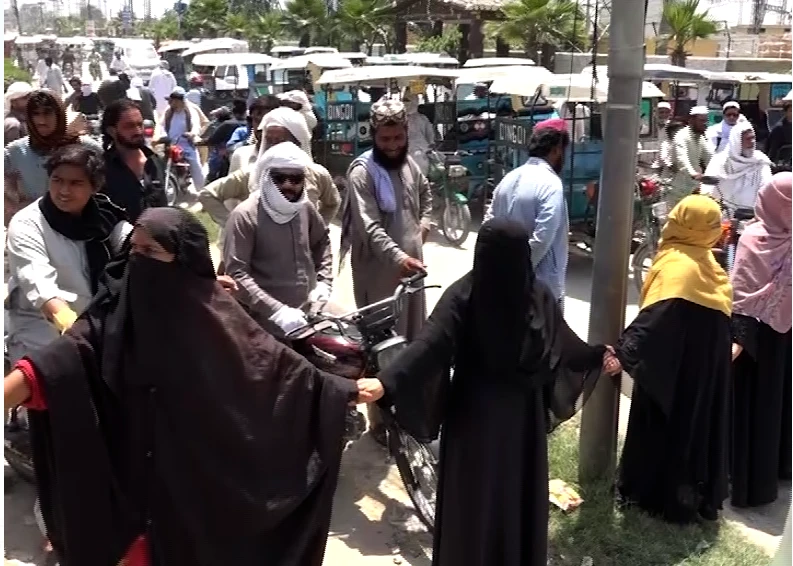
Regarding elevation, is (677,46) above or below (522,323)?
above

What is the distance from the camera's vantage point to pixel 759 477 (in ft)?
13.3

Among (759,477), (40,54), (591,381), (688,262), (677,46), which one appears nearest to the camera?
(591,381)

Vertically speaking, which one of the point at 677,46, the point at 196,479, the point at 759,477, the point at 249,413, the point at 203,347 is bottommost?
the point at 759,477

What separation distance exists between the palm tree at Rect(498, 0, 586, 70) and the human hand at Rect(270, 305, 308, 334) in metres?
20.0

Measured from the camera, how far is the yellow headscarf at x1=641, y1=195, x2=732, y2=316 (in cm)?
344

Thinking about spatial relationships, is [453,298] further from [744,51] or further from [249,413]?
[744,51]

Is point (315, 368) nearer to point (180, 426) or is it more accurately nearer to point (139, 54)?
point (180, 426)

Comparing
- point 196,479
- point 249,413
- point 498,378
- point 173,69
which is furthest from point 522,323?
point 173,69

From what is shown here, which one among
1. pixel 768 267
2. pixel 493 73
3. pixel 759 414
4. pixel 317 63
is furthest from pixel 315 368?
pixel 317 63

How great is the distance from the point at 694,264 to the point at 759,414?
1001 mm

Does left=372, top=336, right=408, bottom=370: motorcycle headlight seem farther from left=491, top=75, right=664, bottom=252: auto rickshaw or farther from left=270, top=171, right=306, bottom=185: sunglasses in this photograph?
left=491, top=75, right=664, bottom=252: auto rickshaw

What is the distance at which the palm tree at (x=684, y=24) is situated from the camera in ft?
73.8

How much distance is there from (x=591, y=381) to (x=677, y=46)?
71.6 ft

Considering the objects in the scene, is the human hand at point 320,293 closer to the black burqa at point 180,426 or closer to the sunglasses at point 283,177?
the sunglasses at point 283,177
